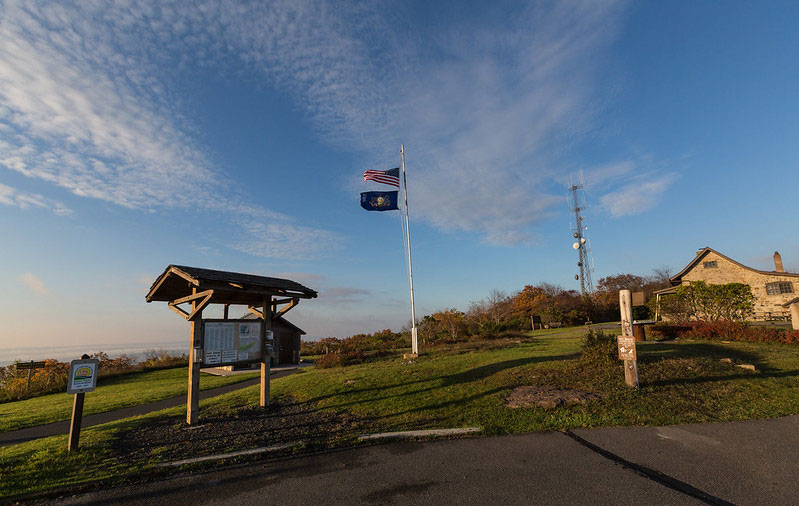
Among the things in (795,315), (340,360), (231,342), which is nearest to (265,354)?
(231,342)

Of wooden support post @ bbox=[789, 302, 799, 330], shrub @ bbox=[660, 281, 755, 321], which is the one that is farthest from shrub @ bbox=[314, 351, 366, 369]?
wooden support post @ bbox=[789, 302, 799, 330]

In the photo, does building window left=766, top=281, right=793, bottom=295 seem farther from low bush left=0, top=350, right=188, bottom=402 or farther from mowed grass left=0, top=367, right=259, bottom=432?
low bush left=0, top=350, right=188, bottom=402

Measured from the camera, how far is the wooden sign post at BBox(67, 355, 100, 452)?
6848mm

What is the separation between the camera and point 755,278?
33.6m

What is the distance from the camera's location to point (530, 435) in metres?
6.58

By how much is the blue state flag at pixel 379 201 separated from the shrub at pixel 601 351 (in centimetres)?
1195

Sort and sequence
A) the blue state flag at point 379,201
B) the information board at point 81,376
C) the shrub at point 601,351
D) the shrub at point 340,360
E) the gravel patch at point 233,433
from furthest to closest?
the blue state flag at point 379,201 < the shrub at point 340,360 < the shrub at point 601,351 < the information board at point 81,376 < the gravel patch at point 233,433

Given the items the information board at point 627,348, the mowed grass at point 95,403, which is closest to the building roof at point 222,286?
the mowed grass at point 95,403

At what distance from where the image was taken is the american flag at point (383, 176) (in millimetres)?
19516

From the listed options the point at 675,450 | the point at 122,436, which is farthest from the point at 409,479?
the point at 122,436

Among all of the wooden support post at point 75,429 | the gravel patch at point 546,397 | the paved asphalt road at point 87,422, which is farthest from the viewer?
the paved asphalt road at point 87,422

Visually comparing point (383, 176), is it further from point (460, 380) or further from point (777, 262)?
point (777, 262)

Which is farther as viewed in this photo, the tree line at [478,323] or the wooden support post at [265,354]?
the tree line at [478,323]

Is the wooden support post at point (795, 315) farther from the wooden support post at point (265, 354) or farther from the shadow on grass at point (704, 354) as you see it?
the wooden support post at point (265, 354)
